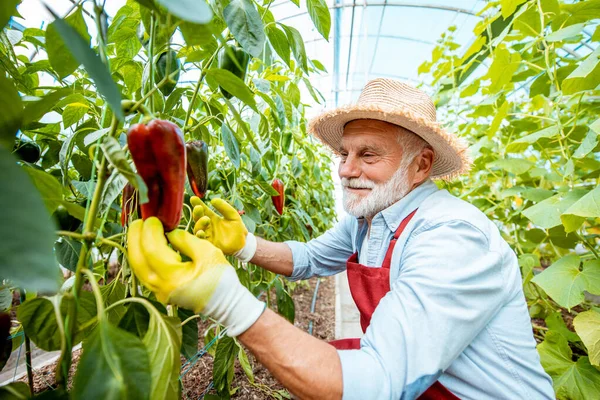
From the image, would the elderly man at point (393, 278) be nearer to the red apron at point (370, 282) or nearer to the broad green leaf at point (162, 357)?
the red apron at point (370, 282)

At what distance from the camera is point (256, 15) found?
715mm

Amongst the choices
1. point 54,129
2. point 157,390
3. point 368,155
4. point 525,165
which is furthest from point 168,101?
point 525,165

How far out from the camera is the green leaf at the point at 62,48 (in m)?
0.62

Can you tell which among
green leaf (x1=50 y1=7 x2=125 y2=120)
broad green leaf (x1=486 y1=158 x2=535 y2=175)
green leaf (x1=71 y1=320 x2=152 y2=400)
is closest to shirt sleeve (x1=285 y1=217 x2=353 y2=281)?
broad green leaf (x1=486 y1=158 x2=535 y2=175)

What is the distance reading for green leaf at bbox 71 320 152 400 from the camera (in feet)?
1.38

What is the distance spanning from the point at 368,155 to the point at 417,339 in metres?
0.75

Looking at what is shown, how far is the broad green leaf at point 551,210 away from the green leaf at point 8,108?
160cm

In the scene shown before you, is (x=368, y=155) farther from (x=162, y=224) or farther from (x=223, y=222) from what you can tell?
(x=162, y=224)

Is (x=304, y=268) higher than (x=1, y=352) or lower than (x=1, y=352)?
lower

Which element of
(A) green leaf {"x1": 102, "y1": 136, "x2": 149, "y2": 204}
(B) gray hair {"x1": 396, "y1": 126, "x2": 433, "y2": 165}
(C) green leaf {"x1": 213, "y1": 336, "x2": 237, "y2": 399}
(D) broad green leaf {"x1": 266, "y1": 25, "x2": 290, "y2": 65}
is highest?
(D) broad green leaf {"x1": 266, "y1": 25, "x2": 290, "y2": 65}

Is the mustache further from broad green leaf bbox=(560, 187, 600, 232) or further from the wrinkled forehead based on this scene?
broad green leaf bbox=(560, 187, 600, 232)

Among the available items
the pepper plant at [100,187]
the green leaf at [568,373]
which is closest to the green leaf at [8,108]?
the pepper plant at [100,187]

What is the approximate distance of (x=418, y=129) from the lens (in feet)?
4.35

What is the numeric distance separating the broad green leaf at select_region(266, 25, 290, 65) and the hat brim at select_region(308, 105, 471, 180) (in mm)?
414
